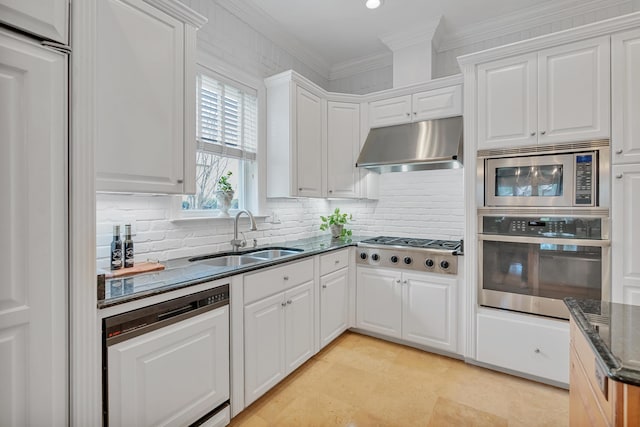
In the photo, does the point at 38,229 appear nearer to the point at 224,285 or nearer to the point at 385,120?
the point at 224,285

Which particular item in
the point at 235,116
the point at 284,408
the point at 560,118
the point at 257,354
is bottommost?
the point at 284,408

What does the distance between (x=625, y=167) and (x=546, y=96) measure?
26.9 inches

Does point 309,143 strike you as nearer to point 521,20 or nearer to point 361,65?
point 361,65

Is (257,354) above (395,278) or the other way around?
the other way around

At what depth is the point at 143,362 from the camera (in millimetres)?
1410

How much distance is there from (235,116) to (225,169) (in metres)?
0.48

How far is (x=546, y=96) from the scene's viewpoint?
7.46ft

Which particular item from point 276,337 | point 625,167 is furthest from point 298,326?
point 625,167

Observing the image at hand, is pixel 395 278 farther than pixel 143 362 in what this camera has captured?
Yes

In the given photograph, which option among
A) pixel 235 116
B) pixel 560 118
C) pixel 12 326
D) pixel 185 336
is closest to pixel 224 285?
pixel 185 336

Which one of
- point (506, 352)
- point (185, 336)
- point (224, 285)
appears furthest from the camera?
point (506, 352)

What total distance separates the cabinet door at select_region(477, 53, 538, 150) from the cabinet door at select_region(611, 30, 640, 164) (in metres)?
0.43

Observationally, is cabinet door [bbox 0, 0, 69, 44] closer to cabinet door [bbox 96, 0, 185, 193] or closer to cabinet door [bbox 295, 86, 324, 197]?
cabinet door [bbox 96, 0, 185, 193]

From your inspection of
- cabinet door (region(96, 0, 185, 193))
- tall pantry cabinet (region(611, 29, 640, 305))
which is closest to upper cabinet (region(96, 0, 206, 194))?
cabinet door (region(96, 0, 185, 193))
